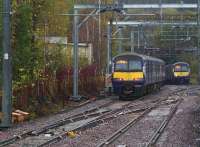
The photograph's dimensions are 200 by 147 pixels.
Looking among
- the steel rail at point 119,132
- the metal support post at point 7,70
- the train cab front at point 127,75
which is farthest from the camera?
the train cab front at point 127,75

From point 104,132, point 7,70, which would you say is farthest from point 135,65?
point 104,132

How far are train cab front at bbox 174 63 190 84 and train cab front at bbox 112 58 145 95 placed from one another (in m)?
29.1

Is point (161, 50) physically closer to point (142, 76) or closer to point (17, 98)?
point (142, 76)

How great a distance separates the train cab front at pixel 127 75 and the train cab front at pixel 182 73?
1147 inches

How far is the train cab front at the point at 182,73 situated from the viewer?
2554 inches

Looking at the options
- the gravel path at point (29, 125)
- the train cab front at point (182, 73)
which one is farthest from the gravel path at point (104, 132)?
the train cab front at point (182, 73)

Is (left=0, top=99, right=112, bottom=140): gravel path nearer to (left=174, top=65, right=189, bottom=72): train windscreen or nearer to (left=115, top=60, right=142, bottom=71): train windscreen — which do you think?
(left=115, top=60, right=142, bottom=71): train windscreen

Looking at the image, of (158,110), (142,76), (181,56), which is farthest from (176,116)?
(181,56)

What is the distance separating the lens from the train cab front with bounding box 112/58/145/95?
118ft

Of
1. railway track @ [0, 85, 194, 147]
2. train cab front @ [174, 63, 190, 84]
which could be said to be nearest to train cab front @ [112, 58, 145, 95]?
railway track @ [0, 85, 194, 147]

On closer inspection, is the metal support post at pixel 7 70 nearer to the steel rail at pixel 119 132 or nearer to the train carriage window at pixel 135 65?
the steel rail at pixel 119 132

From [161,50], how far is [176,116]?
143ft

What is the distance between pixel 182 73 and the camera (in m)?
65.6

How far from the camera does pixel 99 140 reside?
16.0 m
